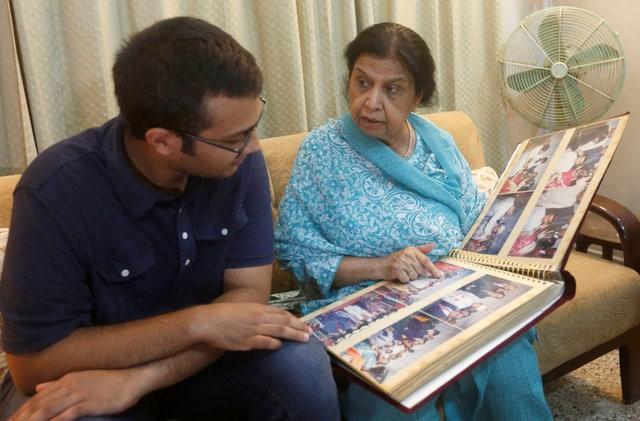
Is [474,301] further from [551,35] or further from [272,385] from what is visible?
[551,35]

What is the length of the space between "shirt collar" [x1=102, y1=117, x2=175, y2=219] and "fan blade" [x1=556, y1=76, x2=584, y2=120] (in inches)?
69.5

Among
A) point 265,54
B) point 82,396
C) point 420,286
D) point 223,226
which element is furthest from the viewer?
point 265,54

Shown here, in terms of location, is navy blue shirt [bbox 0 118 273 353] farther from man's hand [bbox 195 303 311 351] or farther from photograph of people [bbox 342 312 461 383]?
photograph of people [bbox 342 312 461 383]

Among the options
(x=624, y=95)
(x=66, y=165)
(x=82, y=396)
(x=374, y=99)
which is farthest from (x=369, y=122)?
(x=624, y=95)

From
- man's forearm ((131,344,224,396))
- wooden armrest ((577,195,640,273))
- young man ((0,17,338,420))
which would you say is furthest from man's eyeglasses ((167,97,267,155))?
wooden armrest ((577,195,640,273))

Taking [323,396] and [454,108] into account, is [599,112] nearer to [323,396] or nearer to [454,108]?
[454,108]

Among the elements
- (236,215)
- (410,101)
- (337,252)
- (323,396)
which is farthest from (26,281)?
(410,101)

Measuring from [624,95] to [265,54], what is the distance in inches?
64.1

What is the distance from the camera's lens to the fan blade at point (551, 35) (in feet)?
6.72

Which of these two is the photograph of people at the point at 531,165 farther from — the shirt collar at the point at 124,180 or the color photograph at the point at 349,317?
the shirt collar at the point at 124,180

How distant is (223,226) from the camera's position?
97 cm

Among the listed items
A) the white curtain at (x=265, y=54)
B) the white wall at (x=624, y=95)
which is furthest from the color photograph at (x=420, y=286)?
the white wall at (x=624, y=95)

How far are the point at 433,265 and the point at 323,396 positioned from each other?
1.41ft

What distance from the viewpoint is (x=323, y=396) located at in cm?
84
